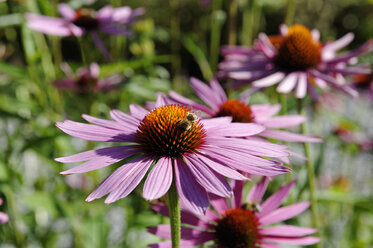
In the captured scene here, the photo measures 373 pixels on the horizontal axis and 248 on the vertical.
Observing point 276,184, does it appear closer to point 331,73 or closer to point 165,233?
point 331,73

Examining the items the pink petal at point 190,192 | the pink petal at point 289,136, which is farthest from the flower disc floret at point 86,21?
the pink petal at point 190,192

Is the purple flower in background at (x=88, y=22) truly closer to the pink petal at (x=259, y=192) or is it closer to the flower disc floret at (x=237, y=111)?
the flower disc floret at (x=237, y=111)

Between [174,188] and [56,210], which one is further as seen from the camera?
[56,210]

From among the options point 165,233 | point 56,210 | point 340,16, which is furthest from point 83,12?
point 340,16

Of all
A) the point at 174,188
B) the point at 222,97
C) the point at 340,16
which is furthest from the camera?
the point at 340,16

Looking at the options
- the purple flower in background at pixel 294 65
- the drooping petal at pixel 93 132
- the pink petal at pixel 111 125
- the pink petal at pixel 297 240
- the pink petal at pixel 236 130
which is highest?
the purple flower in background at pixel 294 65

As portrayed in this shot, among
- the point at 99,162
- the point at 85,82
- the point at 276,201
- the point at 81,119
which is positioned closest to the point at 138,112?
the point at 99,162

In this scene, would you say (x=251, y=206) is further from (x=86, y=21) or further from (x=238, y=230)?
(x=86, y=21)

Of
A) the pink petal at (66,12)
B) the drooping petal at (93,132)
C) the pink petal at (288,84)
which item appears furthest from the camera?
the pink petal at (66,12)
